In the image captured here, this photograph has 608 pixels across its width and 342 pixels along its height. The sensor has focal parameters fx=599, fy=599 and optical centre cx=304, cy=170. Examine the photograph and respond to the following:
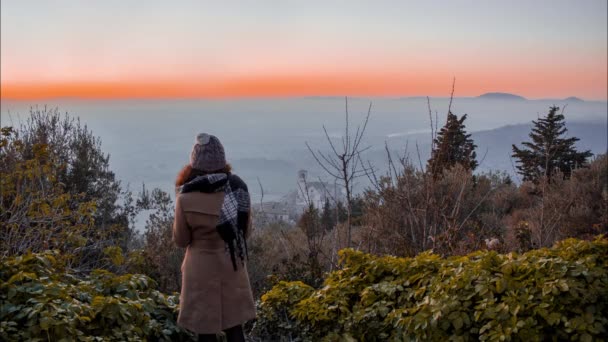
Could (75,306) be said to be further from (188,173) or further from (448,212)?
(448,212)

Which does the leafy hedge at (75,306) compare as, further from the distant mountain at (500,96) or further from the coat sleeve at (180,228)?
the distant mountain at (500,96)

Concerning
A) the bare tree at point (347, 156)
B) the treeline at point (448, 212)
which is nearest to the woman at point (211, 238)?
the treeline at point (448, 212)

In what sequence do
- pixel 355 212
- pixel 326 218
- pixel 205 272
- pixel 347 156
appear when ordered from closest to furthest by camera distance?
pixel 205 272
pixel 347 156
pixel 326 218
pixel 355 212

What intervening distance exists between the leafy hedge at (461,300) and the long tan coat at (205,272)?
2.01 feet

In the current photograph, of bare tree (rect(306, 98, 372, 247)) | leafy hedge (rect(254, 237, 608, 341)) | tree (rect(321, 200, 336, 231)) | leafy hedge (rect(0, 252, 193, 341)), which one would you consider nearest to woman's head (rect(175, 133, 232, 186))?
leafy hedge (rect(0, 252, 193, 341))

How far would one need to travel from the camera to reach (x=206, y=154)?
4.24 metres

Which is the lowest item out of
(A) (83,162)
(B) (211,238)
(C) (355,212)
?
(C) (355,212)

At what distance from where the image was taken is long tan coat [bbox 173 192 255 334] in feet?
13.8

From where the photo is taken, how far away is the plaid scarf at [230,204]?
420 cm

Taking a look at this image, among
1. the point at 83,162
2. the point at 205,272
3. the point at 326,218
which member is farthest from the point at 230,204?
the point at 83,162

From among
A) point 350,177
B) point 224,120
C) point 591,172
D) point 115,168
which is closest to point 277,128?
point 224,120

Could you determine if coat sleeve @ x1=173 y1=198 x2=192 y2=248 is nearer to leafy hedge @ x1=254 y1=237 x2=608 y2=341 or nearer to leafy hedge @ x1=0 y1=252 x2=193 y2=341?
leafy hedge @ x1=0 y1=252 x2=193 y2=341

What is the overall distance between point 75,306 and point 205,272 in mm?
921

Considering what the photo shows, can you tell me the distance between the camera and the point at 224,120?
89.5 feet
